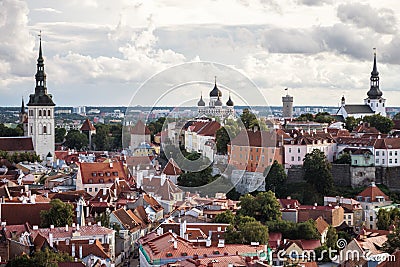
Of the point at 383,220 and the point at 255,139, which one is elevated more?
the point at 255,139

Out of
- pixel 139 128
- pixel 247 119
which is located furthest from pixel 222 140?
pixel 139 128

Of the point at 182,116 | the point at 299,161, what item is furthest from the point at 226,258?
the point at 299,161

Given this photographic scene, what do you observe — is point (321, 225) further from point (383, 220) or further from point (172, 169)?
point (172, 169)

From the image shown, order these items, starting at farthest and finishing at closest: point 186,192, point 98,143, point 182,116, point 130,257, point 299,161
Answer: point 98,143 → point 299,161 → point 186,192 → point 182,116 → point 130,257

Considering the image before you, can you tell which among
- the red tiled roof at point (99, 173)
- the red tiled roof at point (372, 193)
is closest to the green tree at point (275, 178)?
the red tiled roof at point (372, 193)

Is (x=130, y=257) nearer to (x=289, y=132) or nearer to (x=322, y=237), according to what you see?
(x=322, y=237)

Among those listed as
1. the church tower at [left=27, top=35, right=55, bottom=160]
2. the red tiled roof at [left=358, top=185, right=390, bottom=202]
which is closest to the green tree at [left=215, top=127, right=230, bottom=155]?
the red tiled roof at [left=358, top=185, right=390, bottom=202]

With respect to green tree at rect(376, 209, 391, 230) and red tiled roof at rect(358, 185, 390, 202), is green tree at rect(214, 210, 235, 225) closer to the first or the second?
green tree at rect(376, 209, 391, 230)
